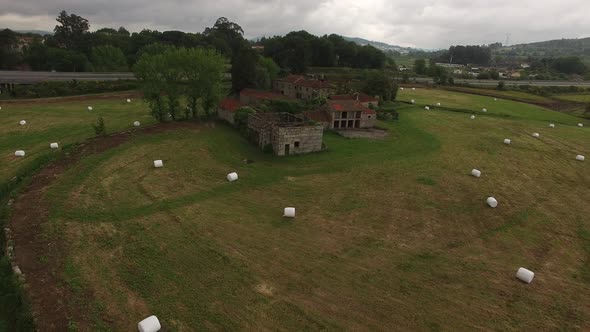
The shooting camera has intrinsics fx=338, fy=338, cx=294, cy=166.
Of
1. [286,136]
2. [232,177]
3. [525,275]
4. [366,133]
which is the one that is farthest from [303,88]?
[525,275]

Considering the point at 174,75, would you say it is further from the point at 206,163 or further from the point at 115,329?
the point at 115,329

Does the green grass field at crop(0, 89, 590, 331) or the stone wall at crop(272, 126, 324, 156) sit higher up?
the stone wall at crop(272, 126, 324, 156)

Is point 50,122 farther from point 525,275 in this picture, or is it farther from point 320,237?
point 525,275

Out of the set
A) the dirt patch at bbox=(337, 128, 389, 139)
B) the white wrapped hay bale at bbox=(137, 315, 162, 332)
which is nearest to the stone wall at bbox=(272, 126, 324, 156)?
the dirt patch at bbox=(337, 128, 389, 139)

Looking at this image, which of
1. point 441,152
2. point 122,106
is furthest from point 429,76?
point 122,106

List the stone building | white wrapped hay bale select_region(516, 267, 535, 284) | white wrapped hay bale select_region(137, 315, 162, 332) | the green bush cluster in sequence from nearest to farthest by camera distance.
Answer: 1. white wrapped hay bale select_region(137, 315, 162, 332)
2. white wrapped hay bale select_region(516, 267, 535, 284)
3. the stone building
4. the green bush cluster

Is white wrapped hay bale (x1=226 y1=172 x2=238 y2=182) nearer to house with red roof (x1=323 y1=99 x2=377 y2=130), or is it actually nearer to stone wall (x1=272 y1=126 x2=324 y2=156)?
stone wall (x1=272 y1=126 x2=324 y2=156)
